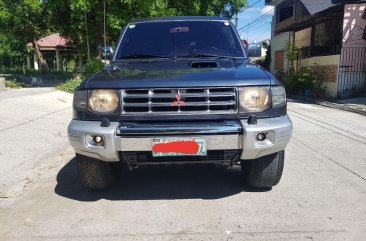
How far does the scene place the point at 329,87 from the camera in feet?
61.0

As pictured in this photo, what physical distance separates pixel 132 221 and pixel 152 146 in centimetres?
70

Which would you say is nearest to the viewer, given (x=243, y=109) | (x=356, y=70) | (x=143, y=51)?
(x=243, y=109)

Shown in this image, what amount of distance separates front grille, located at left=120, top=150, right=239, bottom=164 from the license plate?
121 mm

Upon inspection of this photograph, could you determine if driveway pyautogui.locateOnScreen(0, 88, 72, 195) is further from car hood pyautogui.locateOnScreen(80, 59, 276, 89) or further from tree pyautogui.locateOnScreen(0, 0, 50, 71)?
tree pyautogui.locateOnScreen(0, 0, 50, 71)

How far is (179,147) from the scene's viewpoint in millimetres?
3971

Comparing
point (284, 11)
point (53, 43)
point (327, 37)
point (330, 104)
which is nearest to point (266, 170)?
point (330, 104)

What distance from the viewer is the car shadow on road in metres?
4.68

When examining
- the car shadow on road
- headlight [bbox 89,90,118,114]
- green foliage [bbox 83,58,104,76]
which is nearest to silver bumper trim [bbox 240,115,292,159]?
the car shadow on road

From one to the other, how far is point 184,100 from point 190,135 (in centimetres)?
35

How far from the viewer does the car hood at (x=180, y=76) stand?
13.2 ft


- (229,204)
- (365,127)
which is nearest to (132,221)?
(229,204)

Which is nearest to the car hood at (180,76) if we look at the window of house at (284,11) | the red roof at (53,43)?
the window of house at (284,11)

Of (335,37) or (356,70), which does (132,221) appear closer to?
(356,70)

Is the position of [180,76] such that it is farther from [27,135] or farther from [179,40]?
[27,135]
